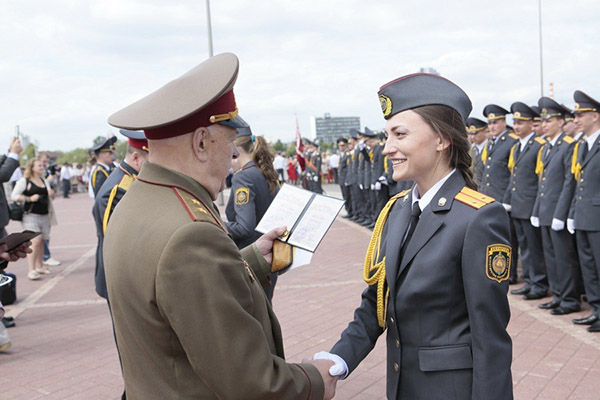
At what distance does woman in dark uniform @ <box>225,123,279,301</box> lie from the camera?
3.94 metres

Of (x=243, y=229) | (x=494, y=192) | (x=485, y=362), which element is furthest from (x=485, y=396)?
(x=494, y=192)

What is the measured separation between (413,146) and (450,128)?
0.15 meters

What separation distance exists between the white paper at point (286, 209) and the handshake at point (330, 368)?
0.80 meters

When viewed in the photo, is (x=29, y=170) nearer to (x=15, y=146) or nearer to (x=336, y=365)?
(x=15, y=146)

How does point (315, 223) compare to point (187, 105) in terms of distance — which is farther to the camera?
point (315, 223)

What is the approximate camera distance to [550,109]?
670cm

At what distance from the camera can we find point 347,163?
1500 cm

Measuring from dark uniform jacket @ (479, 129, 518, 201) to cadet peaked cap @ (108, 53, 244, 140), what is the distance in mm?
6577

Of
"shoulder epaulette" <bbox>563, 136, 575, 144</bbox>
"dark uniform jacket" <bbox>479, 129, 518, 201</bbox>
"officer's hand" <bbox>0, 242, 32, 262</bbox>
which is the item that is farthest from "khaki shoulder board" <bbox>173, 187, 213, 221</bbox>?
"dark uniform jacket" <bbox>479, 129, 518, 201</bbox>

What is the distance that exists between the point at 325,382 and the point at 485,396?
550 mm

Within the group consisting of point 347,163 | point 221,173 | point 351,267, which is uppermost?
point 221,173

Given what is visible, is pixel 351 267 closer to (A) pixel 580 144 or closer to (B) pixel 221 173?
(A) pixel 580 144

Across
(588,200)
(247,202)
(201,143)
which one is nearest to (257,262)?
(201,143)

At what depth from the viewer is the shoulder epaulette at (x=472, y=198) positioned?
197cm
